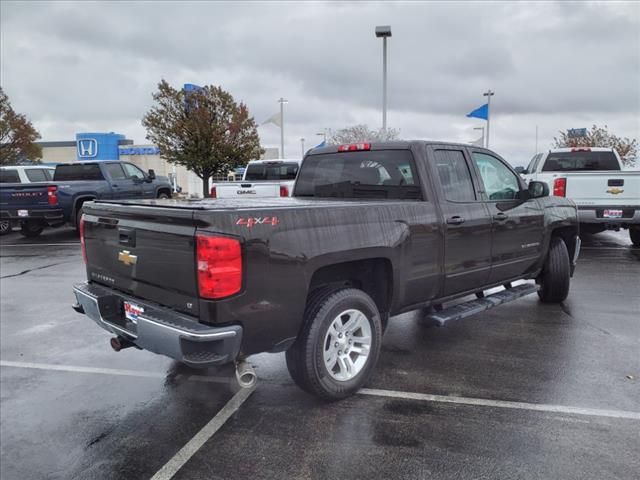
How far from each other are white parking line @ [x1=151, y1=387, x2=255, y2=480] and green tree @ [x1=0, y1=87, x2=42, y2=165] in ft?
98.4

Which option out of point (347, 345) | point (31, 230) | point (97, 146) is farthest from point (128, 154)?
point (347, 345)

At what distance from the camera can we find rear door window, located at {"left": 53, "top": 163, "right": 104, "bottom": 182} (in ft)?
45.3

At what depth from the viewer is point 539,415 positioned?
3398 millimetres

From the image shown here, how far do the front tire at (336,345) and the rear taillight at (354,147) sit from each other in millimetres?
1592

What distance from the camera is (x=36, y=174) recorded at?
15609 mm

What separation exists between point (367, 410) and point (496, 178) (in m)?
2.84

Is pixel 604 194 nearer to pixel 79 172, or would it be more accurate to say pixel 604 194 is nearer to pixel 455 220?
pixel 455 220

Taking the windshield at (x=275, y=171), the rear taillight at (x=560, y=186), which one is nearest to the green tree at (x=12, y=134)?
the windshield at (x=275, y=171)

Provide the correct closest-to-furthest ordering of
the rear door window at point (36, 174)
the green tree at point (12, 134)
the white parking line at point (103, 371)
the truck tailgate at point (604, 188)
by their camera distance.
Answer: the white parking line at point (103, 371) → the truck tailgate at point (604, 188) → the rear door window at point (36, 174) → the green tree at point (12, 134)

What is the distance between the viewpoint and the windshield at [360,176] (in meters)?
4.34

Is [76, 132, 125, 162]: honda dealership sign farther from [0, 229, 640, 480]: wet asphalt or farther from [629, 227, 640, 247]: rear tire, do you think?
Result: [0, 229, 640, 480]: wet asphalt

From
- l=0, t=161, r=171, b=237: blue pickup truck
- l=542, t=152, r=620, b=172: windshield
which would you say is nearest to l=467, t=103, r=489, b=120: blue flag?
l=542, t=152, r=620, b=172: windshield

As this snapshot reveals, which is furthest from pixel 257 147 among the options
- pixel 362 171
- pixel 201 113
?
pixel 362 171

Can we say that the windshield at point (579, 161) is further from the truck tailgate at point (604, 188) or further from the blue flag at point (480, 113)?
the blue flag at point (480, 113)
